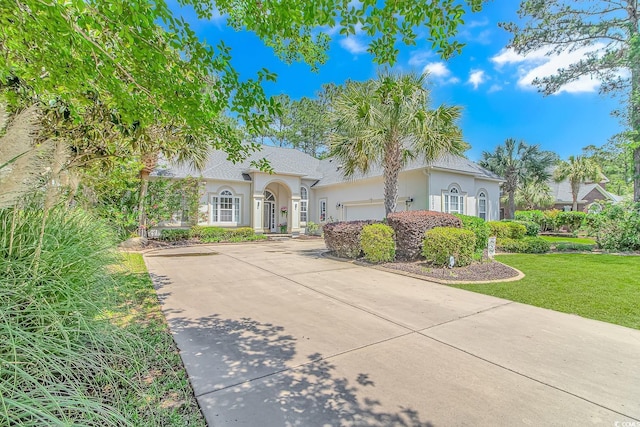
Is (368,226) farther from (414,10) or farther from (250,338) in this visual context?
(414,10)

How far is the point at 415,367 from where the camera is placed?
332 cm

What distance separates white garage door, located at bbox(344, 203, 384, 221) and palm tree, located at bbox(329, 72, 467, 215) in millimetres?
7296

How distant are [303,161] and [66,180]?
22.5m

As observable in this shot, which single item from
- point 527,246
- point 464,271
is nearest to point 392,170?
point 464,271

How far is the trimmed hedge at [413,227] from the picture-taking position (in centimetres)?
967

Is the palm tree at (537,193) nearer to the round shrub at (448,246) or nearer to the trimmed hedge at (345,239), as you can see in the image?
the round shrub at (448,246)

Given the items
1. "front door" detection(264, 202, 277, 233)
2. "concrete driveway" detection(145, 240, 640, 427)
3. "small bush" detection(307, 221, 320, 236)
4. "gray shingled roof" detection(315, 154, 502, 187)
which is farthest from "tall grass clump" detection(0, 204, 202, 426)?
"front door" detection(264, 202, 277, 233)

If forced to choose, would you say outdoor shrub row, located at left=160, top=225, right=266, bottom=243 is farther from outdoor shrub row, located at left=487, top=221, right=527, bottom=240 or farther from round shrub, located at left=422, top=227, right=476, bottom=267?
outdoor shrub row, located at left=487, top=221, right=527, bottom=240

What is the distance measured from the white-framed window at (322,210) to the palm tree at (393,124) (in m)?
11.7

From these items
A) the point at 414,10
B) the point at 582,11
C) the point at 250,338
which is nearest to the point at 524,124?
the point at 582,11

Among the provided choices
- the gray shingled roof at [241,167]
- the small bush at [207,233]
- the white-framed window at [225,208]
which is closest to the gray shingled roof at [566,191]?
the gray shingled roof at [241,167]

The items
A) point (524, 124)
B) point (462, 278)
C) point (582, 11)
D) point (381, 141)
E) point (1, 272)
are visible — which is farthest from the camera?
point (524, 124)

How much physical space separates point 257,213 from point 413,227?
44.0ft

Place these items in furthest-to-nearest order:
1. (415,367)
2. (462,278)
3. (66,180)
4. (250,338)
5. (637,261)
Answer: (637,261) → (462,278) → (250,338) → (66,180) → (415,367)
